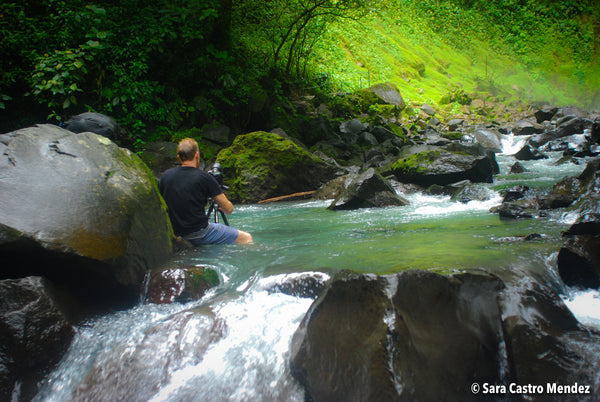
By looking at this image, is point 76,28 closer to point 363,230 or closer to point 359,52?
point 363,230

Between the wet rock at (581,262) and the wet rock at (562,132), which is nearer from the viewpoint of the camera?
the wet rock at (581,262)

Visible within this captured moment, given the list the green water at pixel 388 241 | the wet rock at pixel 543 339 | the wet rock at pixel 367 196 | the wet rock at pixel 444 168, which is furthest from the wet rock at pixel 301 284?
the wet rock at pixel 444 168

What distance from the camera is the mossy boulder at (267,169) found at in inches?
370

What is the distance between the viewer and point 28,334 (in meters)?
2.38

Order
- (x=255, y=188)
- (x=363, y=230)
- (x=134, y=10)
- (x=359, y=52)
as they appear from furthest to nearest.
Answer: (x=359, y=52) → (x=134, y=10) → (x=255, y=188) → (x=363, y=230)

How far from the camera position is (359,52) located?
2525 centimetres

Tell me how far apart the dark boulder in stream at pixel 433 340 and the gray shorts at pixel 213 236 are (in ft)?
7.94

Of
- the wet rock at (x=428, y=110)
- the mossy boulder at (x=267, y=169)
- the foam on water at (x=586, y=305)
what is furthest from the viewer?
the wet rock at (x=428, y=110)

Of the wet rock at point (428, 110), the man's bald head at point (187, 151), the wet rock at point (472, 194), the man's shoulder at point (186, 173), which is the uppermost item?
the wet rock at point (428, 110)

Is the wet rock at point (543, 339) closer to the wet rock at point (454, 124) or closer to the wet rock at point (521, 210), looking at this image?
the wet rock at point (521, 210)

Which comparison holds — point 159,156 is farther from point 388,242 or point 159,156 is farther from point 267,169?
point 388,242

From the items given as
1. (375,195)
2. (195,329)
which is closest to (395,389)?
(195,329)

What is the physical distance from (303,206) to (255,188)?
1595 mm

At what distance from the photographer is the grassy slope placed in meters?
24.7
